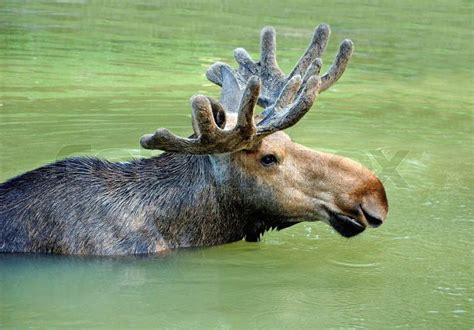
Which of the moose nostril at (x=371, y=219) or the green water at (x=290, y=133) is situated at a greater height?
the moose nostril at (x=371, y=219)

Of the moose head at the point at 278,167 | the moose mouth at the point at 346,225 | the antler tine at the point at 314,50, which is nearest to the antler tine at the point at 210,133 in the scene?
the moose head at the point at 278,167

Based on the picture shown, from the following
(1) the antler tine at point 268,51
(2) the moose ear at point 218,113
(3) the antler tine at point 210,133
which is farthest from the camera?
(1) the antler tine at point 268,51

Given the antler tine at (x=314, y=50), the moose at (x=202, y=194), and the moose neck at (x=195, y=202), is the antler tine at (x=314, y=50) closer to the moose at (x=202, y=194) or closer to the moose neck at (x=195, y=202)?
the moose at (x=202, y=194)

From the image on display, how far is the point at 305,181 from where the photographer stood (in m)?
6.64

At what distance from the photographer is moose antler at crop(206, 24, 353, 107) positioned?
7355mm

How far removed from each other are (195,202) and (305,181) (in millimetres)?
666

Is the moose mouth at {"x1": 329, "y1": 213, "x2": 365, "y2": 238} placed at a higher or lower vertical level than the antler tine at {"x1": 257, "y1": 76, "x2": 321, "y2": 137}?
lower

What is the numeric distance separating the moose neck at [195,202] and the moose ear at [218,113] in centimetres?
Result: 24

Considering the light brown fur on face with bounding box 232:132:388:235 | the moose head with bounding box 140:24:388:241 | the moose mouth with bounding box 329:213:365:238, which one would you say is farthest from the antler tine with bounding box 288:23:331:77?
the moose mouth with bounding box 329:213:365:238

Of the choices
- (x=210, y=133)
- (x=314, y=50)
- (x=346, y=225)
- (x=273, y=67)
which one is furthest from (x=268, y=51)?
(x=346, y=225)

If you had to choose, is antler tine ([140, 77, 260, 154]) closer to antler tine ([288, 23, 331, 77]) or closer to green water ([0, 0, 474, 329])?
green water ([0, 0, 474, 329])

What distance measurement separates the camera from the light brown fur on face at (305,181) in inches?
257

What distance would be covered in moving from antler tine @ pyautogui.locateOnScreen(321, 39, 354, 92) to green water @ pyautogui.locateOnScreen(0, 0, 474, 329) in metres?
1.00

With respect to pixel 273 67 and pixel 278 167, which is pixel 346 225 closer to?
pixel 278 167
